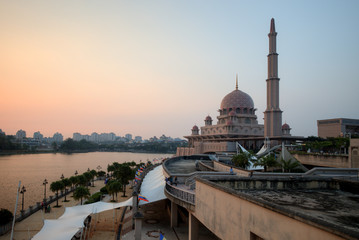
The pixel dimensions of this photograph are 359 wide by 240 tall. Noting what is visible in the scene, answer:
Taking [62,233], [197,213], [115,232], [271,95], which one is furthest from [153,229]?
[271,95]

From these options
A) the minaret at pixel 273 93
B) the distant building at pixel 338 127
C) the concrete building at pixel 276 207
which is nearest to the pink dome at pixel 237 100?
the distant building at pixel 338 127

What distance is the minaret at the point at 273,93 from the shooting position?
39375mm

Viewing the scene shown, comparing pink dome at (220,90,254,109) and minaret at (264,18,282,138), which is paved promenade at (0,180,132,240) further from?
pink dome at (220,90,254,109)

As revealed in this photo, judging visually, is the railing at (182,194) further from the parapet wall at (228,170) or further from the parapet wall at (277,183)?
the parapet wall at (228,170)

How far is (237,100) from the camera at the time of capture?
58.4 m

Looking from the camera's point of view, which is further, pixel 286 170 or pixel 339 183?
A: pixel 286 170

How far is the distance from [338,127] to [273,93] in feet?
57.3

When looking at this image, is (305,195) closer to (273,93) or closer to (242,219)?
(242,219)

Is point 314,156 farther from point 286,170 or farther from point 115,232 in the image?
point 115,232

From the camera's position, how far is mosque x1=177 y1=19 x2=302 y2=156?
1569 inches

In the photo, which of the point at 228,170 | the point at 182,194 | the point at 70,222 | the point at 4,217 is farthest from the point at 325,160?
the point at 4,217

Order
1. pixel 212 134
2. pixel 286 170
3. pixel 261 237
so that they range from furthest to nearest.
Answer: pixel 212 134 → pixel 286 170 → pixel 261 237

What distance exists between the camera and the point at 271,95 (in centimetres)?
4006

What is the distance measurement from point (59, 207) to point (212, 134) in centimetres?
3854
